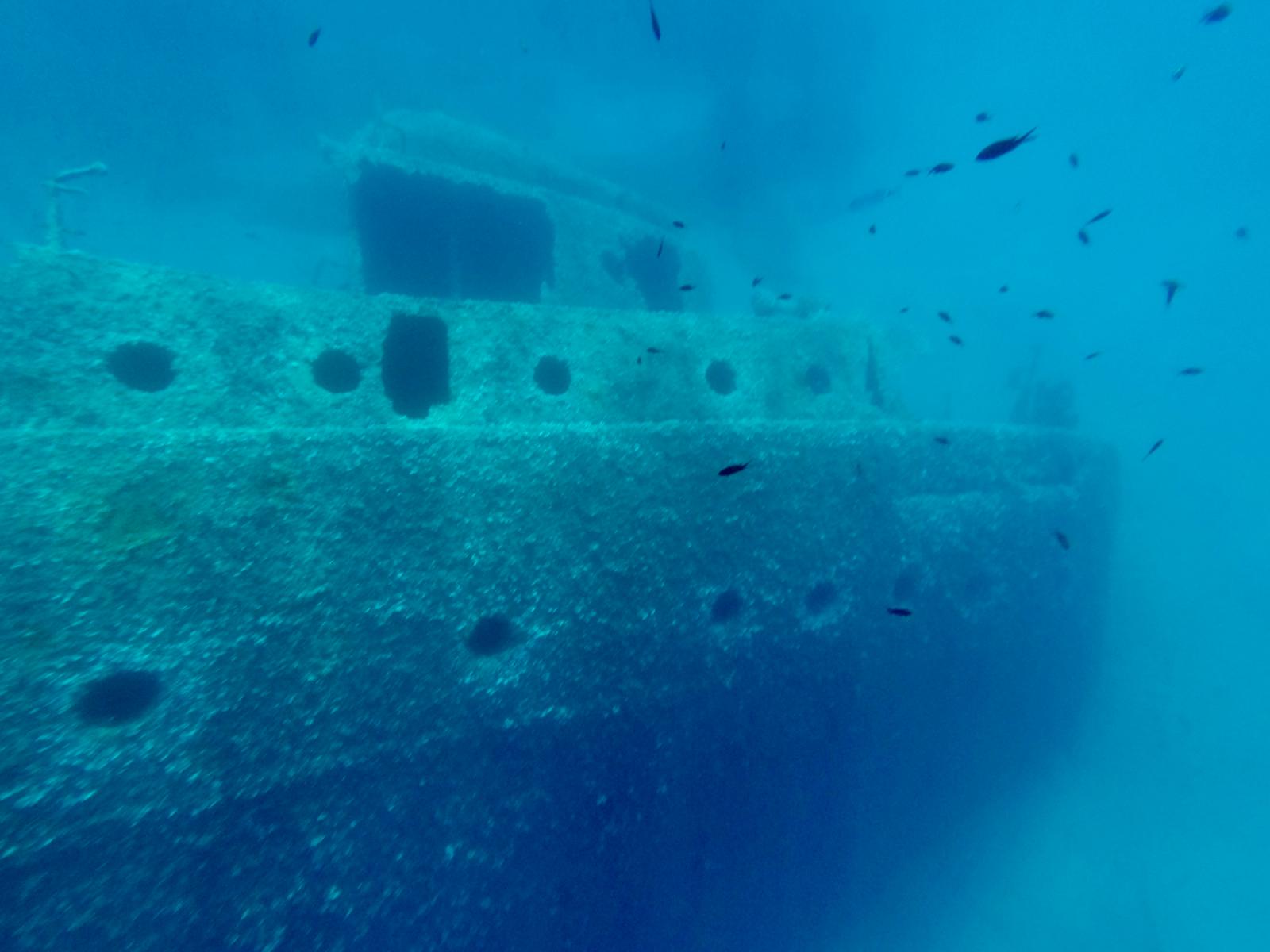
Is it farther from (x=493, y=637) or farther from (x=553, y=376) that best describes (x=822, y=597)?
(x=553, y=376)

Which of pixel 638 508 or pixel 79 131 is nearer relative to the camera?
pixel 638 508

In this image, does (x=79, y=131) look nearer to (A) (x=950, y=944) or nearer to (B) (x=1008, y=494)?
(B) (x=1008, y=494)

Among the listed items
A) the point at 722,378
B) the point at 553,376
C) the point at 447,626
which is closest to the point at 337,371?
the point at 553,376

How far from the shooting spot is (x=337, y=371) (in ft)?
18.6

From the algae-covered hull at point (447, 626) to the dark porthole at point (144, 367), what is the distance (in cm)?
3

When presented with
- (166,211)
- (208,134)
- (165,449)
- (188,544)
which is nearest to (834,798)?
(188,544)

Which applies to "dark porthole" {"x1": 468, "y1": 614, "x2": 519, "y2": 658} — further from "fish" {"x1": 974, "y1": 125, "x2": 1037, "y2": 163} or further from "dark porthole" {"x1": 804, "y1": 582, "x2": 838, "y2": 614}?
"fish" {"x1": 974, "y1": 125, "x2": 1037, "y2": 163}

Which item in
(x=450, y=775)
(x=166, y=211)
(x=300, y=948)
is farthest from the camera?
(x=166, y=211)

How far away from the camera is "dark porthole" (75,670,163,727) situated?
12.5ft

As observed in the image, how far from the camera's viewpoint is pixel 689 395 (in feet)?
22.8

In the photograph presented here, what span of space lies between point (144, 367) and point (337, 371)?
5.04 feet

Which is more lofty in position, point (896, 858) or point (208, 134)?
point (208, 134)

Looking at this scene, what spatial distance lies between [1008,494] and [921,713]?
3.43 metres

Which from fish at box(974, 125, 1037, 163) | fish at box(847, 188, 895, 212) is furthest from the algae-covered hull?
fish at box(847, 188, 895, 212)
